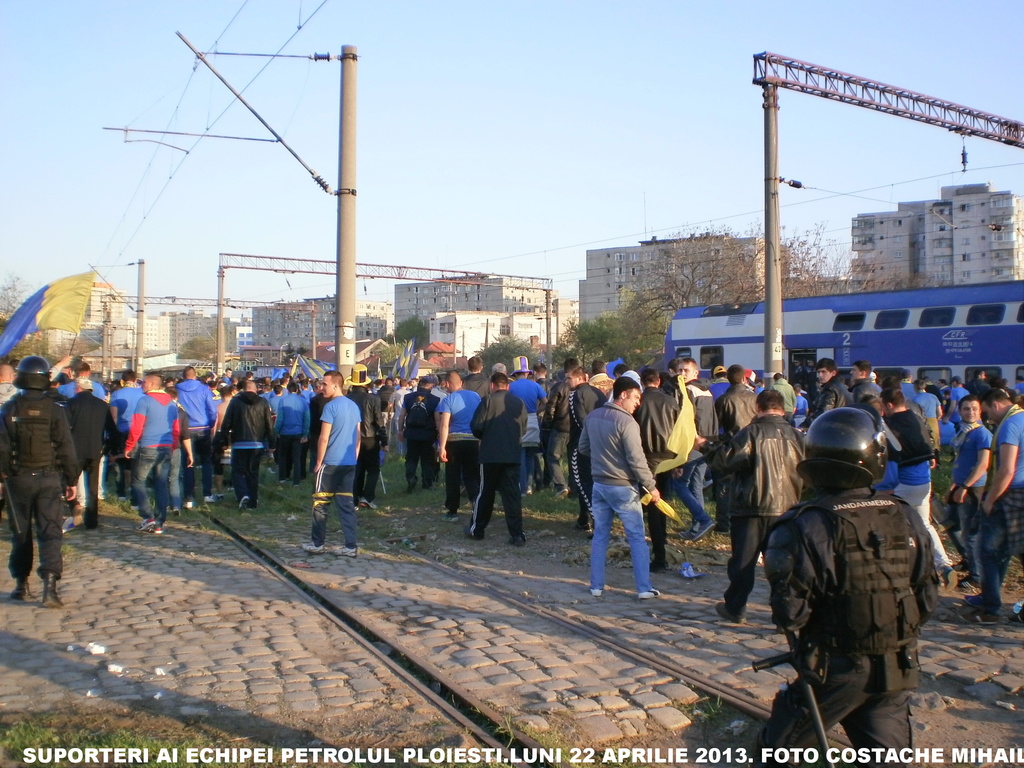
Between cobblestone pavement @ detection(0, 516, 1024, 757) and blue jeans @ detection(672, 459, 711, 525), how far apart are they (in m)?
1.23

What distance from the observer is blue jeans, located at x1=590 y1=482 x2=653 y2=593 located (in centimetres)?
805

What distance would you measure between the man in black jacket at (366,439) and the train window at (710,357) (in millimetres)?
21362

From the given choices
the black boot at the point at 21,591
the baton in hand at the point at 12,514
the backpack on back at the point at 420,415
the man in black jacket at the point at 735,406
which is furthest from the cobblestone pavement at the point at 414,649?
the backpack on back at the point at 420,415

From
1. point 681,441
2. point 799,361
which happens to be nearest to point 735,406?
point 681,441

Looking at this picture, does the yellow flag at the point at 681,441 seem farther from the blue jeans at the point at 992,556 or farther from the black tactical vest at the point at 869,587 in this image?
the black tactical vest at the point at 869,587

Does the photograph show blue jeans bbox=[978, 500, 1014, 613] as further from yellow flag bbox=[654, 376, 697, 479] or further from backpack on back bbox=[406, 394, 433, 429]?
backpack on back bbox=[406, 394, 433, 429]

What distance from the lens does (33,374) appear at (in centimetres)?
782

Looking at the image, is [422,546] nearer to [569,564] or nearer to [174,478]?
[569,564]

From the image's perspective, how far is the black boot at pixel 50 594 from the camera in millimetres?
7727

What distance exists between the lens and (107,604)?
7.92 meters

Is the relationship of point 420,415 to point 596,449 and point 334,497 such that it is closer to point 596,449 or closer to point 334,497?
point 334,497

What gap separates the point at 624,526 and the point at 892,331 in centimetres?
2362

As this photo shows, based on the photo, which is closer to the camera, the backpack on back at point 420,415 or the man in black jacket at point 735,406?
the man in black jacket at point 735,406

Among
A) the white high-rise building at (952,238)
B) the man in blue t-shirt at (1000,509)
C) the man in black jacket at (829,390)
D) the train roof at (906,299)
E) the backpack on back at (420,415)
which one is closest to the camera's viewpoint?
the man in blue t-shirt at (1000,509)
